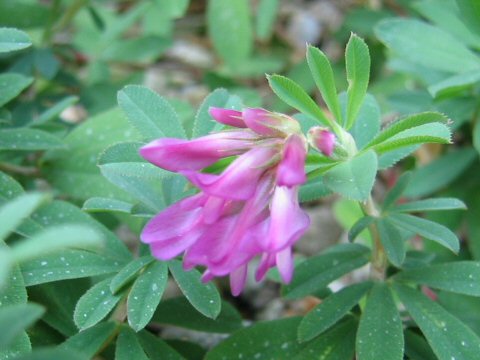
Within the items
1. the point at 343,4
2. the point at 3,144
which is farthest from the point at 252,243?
the point at 343,4

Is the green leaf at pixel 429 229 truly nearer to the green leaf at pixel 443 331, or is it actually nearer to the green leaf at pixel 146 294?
the green leaf at pixel 443 331

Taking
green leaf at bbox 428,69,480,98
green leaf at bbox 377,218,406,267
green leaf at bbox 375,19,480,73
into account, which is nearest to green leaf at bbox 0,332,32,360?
green leaf at bbox 377,218,406,267

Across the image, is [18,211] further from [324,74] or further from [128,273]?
[324,74]

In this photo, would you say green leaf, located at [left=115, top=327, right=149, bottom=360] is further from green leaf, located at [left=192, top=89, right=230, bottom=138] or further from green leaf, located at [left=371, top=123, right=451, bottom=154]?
green leaf, located at [left=371, top=123, right=451, bottom=154]

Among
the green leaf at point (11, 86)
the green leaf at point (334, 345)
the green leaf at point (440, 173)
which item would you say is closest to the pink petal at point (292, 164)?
the green leaf at point (334, 345)

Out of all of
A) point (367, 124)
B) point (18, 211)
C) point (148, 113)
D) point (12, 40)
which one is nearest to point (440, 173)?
point (367, 124)

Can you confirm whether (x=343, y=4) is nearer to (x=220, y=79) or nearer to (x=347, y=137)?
(x=220, y=79)
